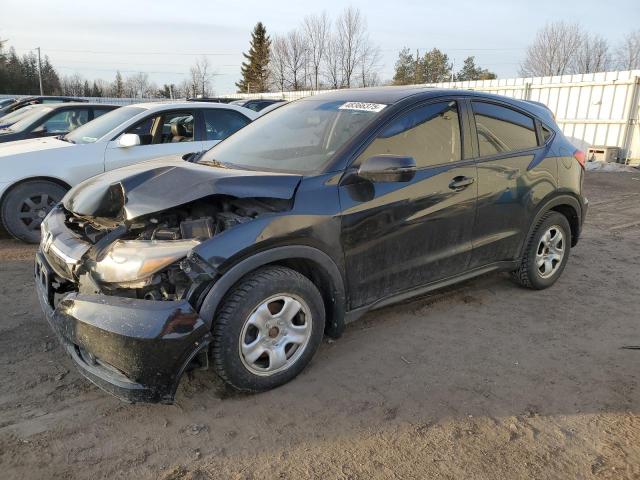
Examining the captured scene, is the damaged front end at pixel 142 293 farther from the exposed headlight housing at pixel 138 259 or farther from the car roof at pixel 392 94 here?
the car roof at pixel 392 94

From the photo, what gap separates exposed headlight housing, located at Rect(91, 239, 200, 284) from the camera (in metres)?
2.57

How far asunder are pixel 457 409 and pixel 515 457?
1.43 feet

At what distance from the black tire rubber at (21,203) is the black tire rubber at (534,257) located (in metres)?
5.27

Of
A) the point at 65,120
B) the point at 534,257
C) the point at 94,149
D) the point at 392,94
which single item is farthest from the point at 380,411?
the point at 65,120

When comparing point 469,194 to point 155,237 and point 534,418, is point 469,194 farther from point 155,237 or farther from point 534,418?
point 155,237

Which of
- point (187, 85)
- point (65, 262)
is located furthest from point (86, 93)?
point (65, 262)

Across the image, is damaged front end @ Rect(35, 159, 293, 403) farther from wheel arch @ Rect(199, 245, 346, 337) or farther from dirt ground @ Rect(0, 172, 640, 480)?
dirt ground @ Rect(0, 172, 640, 480)

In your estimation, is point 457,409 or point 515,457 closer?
A: point 515,457

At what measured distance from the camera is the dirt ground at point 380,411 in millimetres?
2410

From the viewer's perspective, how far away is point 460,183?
146 inches

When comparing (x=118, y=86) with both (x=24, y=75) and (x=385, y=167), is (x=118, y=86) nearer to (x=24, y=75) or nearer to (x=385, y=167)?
(x=24, y=75)

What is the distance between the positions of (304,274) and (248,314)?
53cm

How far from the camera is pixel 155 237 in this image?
2.81 m

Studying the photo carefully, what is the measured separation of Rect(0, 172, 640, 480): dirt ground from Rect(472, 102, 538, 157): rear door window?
55.3 inches
